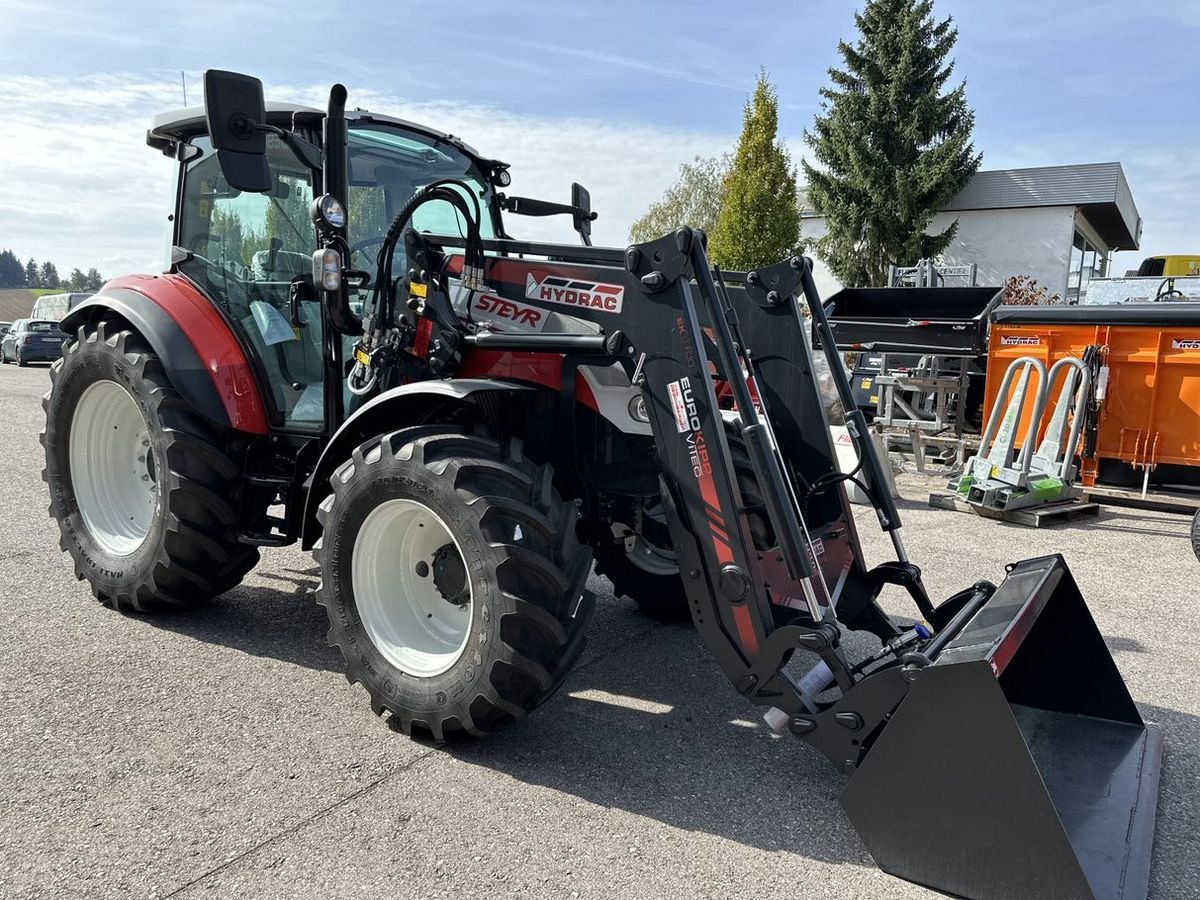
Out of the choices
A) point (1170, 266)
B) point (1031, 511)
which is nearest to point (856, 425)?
point (1031, 511)

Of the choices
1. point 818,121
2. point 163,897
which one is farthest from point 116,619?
point 818,121

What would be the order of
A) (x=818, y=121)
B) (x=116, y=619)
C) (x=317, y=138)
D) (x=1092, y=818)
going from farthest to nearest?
(x=818, y=121)
(x=116, y=619)
(x=317, y=138)
(x=1092, y=818)

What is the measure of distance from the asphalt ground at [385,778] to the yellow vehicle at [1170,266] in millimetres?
20034

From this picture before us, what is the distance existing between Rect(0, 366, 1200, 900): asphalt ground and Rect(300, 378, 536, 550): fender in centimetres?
79

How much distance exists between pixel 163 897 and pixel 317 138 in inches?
129

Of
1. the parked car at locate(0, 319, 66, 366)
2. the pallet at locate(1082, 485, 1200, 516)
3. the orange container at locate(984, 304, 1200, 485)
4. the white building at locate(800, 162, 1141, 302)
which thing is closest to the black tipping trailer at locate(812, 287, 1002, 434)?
the orange container at locate(984, 304, 1200, 485)

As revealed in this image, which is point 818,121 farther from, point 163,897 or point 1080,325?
point 163,897

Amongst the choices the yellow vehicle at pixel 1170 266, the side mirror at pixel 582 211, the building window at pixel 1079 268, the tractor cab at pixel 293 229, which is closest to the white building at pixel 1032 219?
the building window at pixel 1079 268

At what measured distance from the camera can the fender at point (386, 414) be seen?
3.39m

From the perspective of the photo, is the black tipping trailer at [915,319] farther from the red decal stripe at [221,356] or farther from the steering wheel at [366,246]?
the red decal stripe at [221,356]

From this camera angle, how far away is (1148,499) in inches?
321

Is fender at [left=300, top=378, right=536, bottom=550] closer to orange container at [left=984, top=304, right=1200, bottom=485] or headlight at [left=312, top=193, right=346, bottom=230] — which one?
headlight at [left=312, top=193, right=346, bottom=230]

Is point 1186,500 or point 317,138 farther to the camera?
point 1186,500

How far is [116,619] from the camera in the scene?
183 inches
